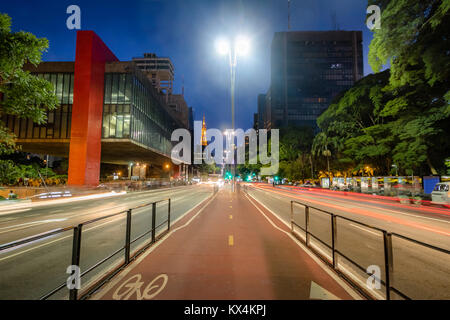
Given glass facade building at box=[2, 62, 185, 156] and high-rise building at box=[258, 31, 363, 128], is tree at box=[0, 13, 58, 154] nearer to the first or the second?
glass facade building at box=[2, 62, 185, 156]

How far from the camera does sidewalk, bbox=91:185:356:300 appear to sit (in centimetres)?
387

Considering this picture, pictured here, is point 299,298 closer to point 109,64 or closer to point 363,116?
point 363,116

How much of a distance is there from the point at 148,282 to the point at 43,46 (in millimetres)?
13321

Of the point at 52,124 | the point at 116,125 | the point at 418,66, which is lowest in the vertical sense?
the point at 52,124

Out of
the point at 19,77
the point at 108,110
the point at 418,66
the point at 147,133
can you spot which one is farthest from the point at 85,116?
the point at 418,66

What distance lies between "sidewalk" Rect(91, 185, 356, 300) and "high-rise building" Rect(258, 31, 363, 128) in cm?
11235

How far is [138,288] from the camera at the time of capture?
4031 millimetres

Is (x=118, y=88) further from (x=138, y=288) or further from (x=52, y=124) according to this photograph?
(x=138, y=288)

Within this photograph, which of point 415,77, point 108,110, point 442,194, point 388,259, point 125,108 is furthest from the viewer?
point 125,108

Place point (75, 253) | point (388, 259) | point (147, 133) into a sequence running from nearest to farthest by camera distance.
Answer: point (388, 259) < point (75, 253) < point (147, 133)

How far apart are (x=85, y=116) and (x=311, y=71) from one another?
11614 cm

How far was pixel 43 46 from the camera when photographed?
11.0 meters
